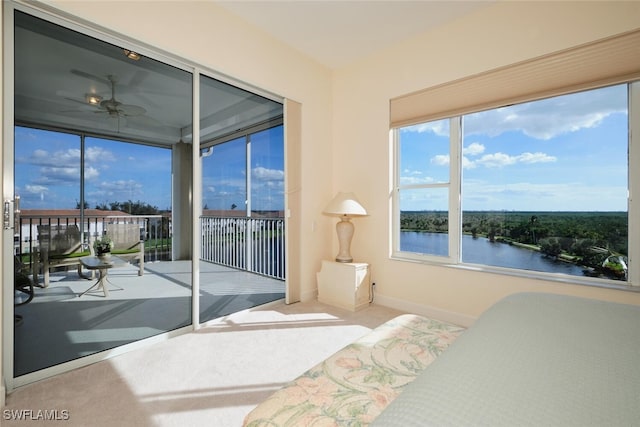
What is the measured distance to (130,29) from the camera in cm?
204

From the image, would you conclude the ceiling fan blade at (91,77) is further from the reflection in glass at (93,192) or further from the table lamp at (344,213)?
the table lamp at (344,213)

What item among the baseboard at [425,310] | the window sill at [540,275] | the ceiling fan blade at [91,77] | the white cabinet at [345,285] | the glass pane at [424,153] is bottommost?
the baseboard at [425,310]

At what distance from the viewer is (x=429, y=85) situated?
2846mm

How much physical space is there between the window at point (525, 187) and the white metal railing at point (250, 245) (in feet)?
4.48

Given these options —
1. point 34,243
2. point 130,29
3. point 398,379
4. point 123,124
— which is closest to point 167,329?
point 34,243

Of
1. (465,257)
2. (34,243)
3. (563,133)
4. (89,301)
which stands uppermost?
(563,133)

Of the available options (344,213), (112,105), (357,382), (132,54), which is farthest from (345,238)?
(132,54)

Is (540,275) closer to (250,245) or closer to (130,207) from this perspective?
(250,245)

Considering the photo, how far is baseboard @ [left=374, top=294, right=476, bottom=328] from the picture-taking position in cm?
265

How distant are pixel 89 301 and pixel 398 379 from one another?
2.12m

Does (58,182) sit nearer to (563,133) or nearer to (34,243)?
(34,243)

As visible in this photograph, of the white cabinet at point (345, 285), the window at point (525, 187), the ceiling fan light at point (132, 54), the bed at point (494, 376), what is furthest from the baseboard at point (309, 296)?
the ceiling fan light at point (132, 54)

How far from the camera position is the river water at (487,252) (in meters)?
2.37

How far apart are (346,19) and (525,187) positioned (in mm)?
2210
